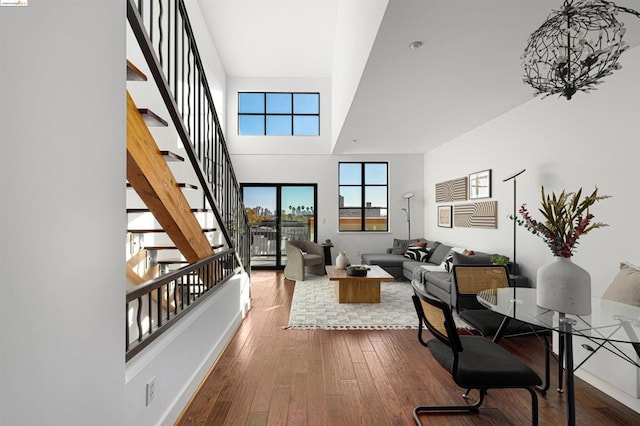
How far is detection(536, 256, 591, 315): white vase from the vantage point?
1906 mm

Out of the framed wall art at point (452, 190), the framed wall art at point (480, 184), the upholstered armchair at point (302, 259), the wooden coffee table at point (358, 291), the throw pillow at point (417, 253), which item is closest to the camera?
the wooden coffee table at point (358, 291)

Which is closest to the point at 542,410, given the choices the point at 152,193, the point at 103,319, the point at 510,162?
the point at 103,319

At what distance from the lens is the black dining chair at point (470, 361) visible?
1794 mm

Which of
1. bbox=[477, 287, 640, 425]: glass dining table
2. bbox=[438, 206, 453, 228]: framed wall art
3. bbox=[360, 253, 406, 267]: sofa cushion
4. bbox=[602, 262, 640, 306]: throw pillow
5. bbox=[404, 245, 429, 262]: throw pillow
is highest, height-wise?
bbox=[438, 206, 453, 228]: framed wall art

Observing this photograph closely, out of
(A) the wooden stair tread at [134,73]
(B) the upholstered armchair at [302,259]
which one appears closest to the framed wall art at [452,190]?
(B) the upholstered armchair at [302,259]

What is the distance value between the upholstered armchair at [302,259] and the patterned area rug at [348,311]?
75cm

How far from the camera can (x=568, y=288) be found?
191 cm

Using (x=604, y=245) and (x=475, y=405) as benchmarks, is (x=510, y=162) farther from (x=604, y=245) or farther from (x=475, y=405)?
(x=475, y=405)

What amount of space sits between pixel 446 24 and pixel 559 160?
2.26 metres

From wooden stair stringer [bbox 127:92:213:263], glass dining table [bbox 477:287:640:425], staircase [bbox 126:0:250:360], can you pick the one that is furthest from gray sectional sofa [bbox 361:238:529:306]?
wooden stair stringer [bbox 127:92:213:263]

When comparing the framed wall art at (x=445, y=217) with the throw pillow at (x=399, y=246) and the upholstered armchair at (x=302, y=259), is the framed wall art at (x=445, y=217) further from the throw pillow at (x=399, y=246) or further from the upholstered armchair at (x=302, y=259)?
the upholstered armchair at (x=302, y=259)

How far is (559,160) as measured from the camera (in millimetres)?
3732

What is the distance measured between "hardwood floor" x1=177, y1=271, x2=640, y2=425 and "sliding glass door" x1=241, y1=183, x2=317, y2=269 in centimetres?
433

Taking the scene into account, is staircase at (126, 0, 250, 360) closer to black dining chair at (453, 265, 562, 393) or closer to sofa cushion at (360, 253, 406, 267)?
black dining chair at (453, 265, 562, 393)
